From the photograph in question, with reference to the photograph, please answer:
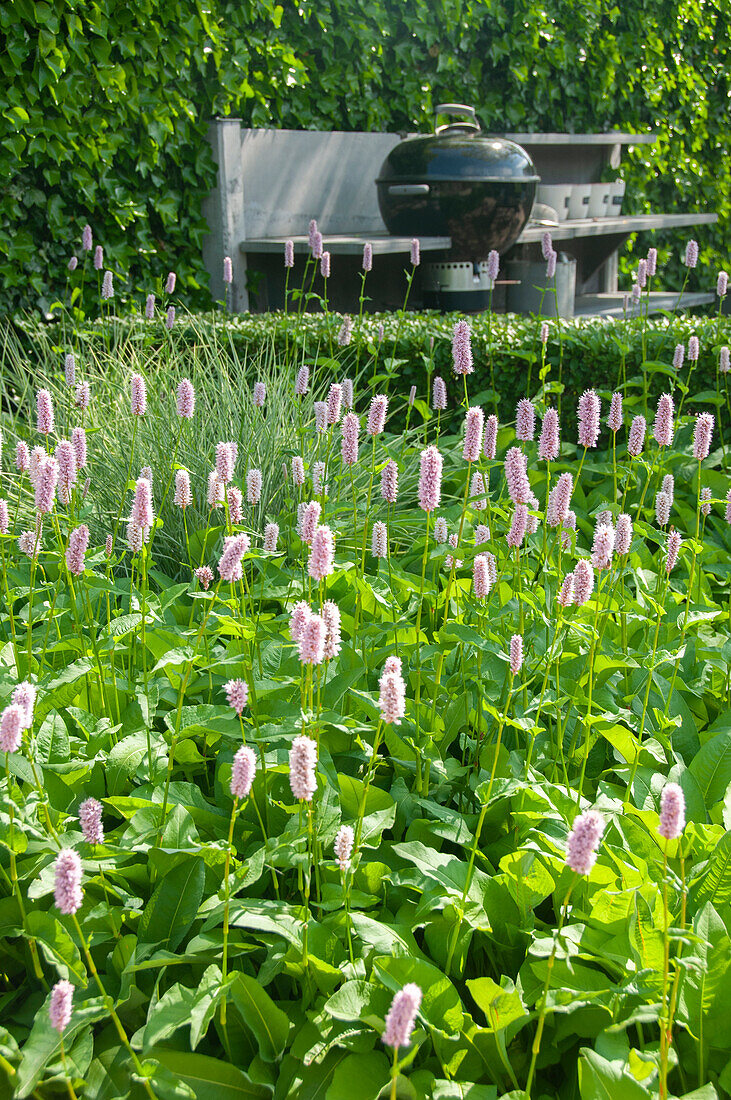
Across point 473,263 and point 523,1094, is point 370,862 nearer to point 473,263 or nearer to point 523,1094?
point 523,1094

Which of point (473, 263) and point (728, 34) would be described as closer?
point (473, 263)

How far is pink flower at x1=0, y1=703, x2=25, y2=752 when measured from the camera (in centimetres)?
112

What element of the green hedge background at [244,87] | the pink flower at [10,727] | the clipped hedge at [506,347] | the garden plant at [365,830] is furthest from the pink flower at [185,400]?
the green hedge background at [244,87]

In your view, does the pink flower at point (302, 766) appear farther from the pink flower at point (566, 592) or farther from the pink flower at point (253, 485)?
the pink flower at point (253, 485)

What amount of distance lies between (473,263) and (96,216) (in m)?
2.62

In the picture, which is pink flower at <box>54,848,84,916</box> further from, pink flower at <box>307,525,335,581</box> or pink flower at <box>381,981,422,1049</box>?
pink flower at <box>307,525,335,581</box>

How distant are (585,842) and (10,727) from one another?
649 mm

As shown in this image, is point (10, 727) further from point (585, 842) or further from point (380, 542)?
point (380, 542)

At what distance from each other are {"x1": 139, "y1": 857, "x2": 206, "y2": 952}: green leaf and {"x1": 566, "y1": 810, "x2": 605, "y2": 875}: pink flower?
754 mm

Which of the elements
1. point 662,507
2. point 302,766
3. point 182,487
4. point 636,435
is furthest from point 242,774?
point 636,435

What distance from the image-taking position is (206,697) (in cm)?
223

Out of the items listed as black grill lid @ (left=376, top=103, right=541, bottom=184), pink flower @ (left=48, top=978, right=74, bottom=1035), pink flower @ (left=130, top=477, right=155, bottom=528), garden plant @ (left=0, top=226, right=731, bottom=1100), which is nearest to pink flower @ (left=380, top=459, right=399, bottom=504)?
garden plant @ (left=0, top=226, right=731, bottom=1100)

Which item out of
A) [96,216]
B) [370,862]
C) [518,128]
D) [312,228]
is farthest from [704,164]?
[370,862]

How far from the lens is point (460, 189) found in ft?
21.2
